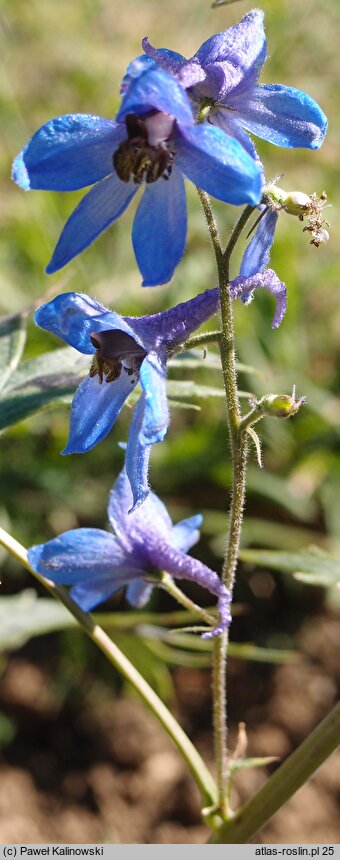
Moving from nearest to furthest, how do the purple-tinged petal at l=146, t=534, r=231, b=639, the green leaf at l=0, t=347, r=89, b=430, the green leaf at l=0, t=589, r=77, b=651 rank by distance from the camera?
the purple-tinged petal at l=146, t=534, r=231, b=639 → the green leaf at l=0, t=347, r=89, b=430 → the green leaf at l=0, t=589, r=77, b=651

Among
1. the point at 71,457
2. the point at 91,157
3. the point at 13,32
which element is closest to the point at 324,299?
the point at 71,457

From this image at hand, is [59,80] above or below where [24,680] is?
above

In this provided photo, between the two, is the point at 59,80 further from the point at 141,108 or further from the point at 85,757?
the point at 141,108

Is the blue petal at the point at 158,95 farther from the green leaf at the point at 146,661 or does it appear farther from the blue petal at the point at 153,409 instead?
the green leaf at the point at 146,661

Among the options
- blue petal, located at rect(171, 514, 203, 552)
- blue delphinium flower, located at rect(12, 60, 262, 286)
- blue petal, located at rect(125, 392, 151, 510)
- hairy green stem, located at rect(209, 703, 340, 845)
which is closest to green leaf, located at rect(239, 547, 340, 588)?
blue petal, located at rect(171, 514, 203, 552)

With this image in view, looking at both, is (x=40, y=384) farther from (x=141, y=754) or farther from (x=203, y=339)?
(x=141, y=754)

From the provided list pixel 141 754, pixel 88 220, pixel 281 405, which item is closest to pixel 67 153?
pixel 88 220

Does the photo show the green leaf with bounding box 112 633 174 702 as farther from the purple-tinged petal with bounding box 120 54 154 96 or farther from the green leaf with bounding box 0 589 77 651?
the purple-tinged petal with bounding box 120 54 154 96
